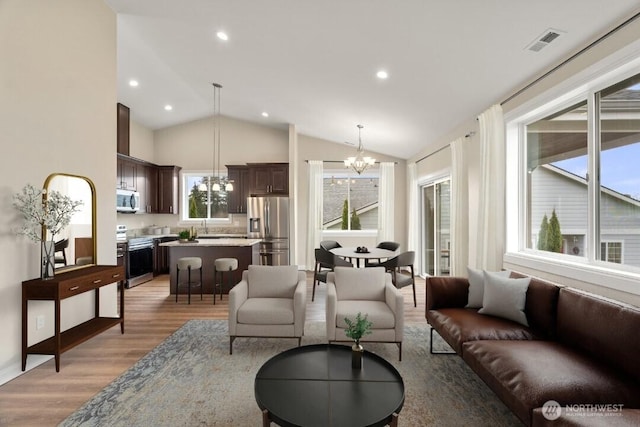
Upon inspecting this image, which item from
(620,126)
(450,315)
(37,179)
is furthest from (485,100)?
(37,179)

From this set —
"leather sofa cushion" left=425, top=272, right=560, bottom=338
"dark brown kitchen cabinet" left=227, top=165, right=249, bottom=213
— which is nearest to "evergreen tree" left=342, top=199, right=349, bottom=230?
"dark brown kitchen cabinet" left=227, top=165, right=249, bottom=213

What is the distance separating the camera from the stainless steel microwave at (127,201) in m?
5.96

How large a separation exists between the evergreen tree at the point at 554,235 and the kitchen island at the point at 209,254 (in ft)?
14.0

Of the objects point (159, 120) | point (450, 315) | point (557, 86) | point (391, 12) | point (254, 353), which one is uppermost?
point (159, 120)

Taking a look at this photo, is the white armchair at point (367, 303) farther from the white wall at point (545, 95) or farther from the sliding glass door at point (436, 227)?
the sliding glass door at point (436, 227)

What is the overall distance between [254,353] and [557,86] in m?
3.83

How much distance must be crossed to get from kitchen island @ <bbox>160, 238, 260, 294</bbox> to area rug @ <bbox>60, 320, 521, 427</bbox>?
2073 millimetres

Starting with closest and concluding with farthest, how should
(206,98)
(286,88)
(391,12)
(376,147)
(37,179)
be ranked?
(391,12), (37,179), (286,88), (206,98), (376,147)

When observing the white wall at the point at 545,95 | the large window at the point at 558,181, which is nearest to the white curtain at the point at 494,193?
the white wall at the point at 545,95

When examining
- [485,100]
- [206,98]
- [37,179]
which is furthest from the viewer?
[206,98]

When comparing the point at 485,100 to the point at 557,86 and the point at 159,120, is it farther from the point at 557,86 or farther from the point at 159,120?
the point at 159,120

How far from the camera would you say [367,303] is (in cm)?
325

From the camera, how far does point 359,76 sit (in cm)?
394

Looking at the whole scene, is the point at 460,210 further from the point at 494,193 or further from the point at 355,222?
the point at 355,222
